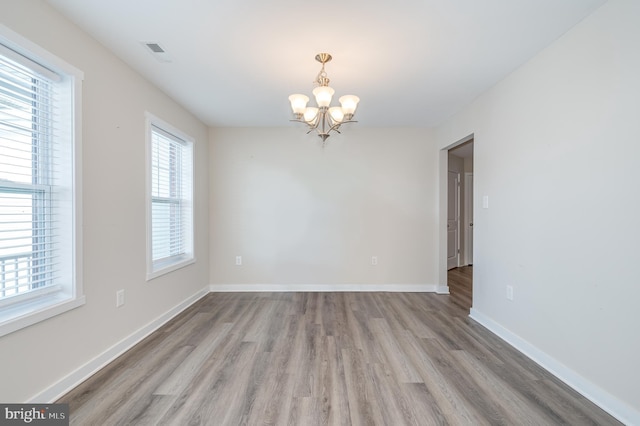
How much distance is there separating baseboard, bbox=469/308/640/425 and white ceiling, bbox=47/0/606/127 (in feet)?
7.96

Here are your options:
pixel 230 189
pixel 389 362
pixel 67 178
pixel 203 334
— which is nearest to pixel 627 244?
pixel 389 362

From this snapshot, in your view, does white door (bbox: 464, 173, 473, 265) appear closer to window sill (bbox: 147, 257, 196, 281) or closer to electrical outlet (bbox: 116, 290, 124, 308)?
window sill (bbox: 147, 257, 196, 281)

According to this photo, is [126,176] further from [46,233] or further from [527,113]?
[527,113]

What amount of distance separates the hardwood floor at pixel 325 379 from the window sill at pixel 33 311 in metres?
0.58

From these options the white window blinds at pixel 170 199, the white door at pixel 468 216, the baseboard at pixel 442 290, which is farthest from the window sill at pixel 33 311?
the white door at pixel 468 216

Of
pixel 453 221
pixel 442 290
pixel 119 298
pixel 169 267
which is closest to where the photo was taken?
pixel 119 298

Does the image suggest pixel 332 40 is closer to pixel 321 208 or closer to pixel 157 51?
pixel 157 51

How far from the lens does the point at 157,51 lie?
220 cm

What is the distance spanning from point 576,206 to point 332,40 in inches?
83.3

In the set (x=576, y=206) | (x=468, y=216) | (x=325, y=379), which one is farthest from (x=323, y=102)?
(x=468, y=216)

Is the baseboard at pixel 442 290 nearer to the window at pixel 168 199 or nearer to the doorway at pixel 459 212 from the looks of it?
the doorway at pixel 459 212

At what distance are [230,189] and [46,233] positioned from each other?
2506 millimetres

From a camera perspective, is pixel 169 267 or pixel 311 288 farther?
pixel 311 288

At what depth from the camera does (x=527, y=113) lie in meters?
2.34
